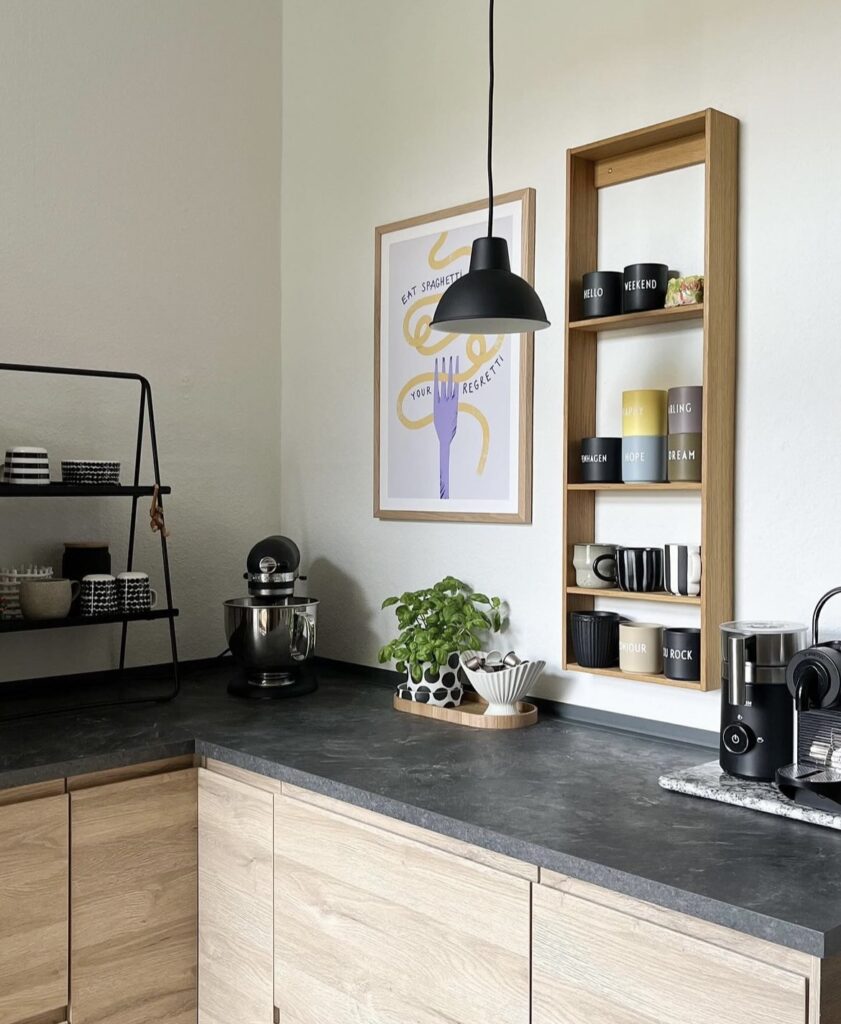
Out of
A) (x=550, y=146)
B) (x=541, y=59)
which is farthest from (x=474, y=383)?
(x=541, y=59)

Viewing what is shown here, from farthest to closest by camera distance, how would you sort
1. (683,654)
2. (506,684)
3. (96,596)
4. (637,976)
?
1. (96,596)
2. (506,684)
3. (683,654)
4. (637,976)

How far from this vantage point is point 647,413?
203 centimetres

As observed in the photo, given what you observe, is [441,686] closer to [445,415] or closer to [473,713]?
[473,713]

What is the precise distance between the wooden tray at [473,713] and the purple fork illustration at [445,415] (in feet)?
1.68

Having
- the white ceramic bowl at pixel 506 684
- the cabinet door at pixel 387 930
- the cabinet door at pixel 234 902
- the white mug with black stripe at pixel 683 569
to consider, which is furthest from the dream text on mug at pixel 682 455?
the cabinet door at pixel 234 902

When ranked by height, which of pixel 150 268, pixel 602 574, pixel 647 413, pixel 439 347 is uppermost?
pixel 150 268

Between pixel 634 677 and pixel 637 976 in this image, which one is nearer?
pixel 637 976

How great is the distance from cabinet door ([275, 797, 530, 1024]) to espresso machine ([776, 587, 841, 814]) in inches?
18.3

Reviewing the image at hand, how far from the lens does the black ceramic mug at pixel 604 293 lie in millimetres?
2090

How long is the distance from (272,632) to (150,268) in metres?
1.04

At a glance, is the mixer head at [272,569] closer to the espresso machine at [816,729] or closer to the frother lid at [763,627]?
the frother lid at [763,627]

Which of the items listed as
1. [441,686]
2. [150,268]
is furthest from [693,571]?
[150,268]

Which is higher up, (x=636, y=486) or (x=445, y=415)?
(x=445, y=415)

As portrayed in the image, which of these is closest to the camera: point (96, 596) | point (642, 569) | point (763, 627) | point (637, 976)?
point (637, 976)
